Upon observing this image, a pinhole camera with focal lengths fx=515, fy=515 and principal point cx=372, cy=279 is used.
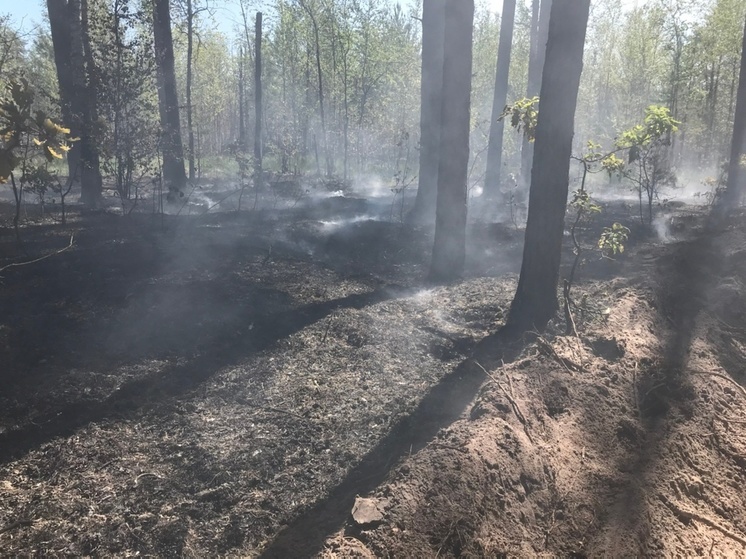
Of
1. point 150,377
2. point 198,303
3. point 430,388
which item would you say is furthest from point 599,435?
point 198,303

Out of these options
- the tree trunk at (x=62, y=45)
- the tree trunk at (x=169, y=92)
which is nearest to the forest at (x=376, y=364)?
the tree trunk at (x=62, y=45)

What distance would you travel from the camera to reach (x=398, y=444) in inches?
139

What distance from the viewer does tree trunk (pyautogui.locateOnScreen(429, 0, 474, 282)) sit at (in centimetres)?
689

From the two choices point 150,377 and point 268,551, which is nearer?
point 268,551

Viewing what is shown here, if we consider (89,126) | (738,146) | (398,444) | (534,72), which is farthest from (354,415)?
(534,72)

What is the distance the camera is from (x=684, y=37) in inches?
982

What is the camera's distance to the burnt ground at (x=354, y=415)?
2773 mm

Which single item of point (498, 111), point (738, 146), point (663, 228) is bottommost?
point (663, 228)

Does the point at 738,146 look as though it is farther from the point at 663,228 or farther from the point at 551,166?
the point at 551,166

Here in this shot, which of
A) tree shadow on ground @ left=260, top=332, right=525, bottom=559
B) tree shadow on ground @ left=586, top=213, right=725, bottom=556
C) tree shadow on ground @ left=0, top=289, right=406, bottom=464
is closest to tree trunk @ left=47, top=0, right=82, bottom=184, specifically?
tree shadow on ground @ left=0, top=289, right=406, bottom=464

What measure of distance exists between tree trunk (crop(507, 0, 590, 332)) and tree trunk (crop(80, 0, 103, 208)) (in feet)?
24.3

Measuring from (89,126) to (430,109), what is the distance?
21.3ft

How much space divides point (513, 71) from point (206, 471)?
120 feet

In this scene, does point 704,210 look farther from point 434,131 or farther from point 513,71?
point 513,71
